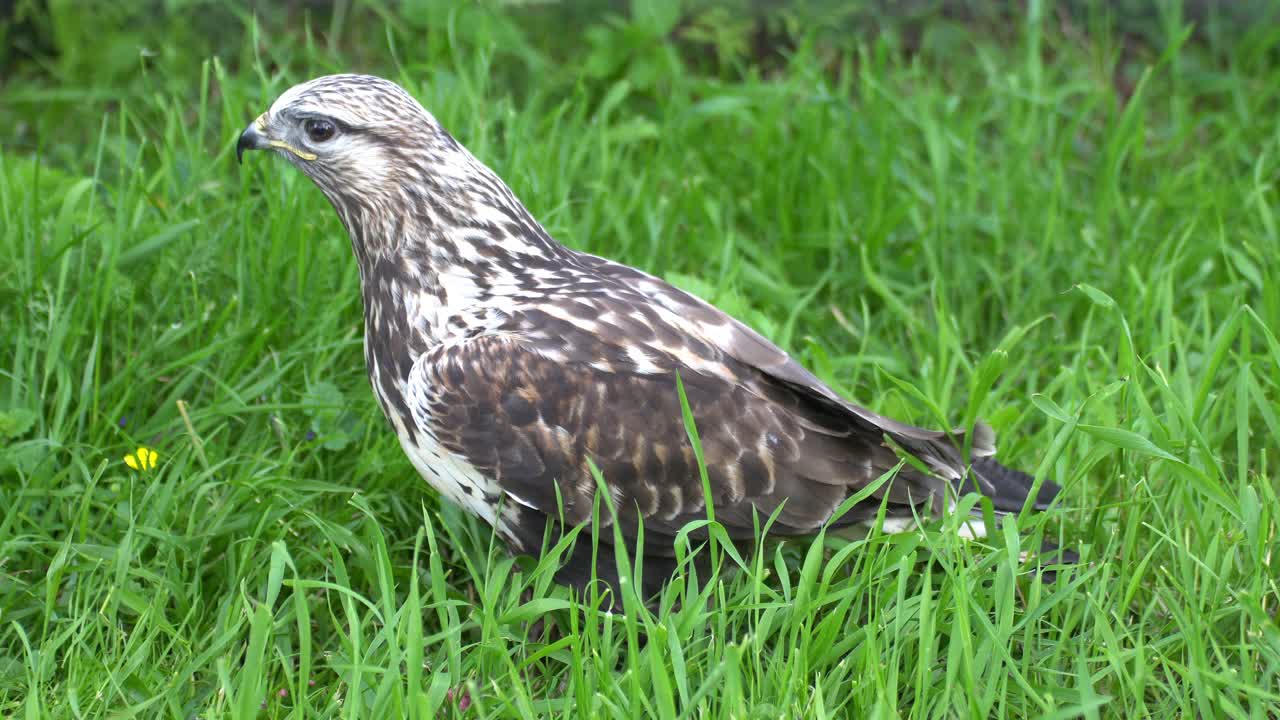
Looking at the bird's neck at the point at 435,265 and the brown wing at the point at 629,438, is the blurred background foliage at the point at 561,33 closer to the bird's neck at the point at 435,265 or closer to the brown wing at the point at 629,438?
the bird's neck at the point at 435,265

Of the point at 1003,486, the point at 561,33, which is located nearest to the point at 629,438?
the point at 1003,486

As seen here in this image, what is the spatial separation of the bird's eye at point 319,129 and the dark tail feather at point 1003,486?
1.86 meters

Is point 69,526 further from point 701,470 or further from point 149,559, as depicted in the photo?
point 701,470

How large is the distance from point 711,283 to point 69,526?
2279mm

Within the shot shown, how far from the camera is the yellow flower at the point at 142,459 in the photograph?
3709 millimetres

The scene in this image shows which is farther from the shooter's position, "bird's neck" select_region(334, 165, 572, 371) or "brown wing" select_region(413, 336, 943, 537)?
"bird's neck" select_region(334, 165, 572, 371)

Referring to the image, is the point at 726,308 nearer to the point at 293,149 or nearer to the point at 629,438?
the point at 629,438

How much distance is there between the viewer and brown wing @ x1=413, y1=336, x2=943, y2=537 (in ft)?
10.8

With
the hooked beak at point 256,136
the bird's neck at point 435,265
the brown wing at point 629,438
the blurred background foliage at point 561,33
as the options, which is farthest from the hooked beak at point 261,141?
the blurred background foliage at point 561,33

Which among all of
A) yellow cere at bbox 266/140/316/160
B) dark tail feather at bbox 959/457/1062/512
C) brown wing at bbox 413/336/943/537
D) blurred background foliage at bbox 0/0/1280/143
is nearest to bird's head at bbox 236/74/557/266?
yellow cere at bbox 266/140/316/160

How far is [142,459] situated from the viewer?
3730mm

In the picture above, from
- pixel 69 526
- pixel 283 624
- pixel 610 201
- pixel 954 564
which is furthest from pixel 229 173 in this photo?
pixel 954 564

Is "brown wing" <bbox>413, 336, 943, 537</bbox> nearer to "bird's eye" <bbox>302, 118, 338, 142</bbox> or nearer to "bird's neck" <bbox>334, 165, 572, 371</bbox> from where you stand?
"bird's neck" <bbox>334, 165, 572, 371</bbox>

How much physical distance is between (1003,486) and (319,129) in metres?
2.03
